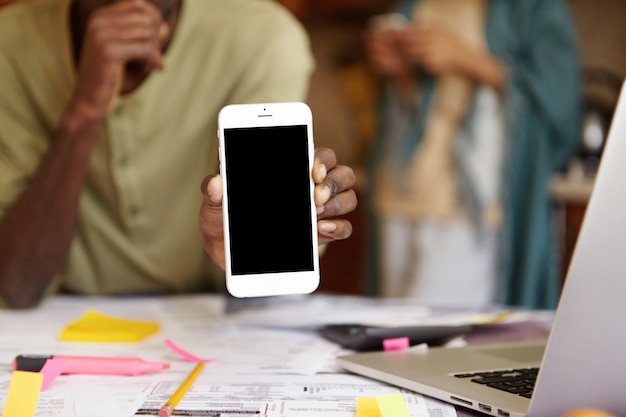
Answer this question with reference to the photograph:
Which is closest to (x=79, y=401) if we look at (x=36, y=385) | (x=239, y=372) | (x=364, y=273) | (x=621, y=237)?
(x=36, y=385)

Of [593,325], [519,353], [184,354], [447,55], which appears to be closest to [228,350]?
[184,354]

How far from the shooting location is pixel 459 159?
2.04 metres

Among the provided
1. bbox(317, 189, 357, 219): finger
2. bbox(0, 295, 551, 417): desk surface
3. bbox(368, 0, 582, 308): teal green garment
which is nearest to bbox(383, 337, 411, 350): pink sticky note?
bbox(0, 295, 551, 417): desk surface

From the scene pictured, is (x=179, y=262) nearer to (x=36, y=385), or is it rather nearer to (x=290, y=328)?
(x=290, y=328)

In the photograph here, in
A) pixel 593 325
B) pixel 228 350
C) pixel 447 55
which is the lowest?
pixel 228 350

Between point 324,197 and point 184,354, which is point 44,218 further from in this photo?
point 324,197

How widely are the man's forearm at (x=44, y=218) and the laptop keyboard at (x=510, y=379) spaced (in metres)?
0.56

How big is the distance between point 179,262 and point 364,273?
136cm

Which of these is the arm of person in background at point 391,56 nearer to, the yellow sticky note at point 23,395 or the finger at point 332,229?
the finger at point 332,229

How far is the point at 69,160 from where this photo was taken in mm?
966

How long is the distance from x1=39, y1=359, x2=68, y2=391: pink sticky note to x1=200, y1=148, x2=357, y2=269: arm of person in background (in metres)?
0.16

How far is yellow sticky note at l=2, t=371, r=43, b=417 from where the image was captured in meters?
0.55

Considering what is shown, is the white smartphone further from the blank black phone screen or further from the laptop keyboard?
the laptop keyboard

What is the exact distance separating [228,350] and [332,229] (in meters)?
0.19
